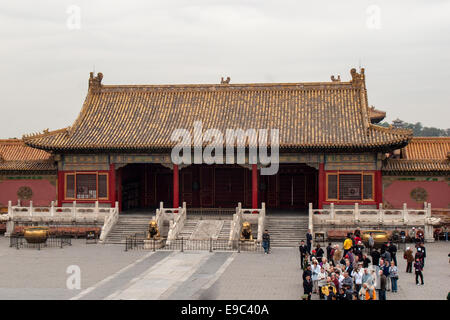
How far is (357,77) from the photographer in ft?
150

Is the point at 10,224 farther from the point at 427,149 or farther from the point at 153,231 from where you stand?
the point at 427,149

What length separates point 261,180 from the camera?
47.0 metres

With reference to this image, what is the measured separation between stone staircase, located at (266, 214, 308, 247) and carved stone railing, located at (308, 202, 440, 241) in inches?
35.5

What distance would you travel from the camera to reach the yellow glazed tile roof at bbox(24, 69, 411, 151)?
41750mm

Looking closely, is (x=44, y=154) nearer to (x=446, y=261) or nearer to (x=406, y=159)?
(x=406, y=159)

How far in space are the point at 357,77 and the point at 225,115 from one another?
30.3ft

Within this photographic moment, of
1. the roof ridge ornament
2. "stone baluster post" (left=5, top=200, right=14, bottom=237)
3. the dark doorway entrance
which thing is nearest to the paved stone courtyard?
"stone baluster post" (left=5, top=200, right=14, bottom=237)

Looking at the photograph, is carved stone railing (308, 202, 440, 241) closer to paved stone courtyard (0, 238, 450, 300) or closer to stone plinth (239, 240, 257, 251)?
paved stone courtyard (0, 238, 450, 300)

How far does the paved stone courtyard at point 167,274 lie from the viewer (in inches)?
1013

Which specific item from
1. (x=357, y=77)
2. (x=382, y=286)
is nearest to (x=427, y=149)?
(x=357, y=77)

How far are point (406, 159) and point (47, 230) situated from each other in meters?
22.3

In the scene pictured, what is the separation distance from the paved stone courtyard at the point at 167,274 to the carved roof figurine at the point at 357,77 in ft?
42.6
